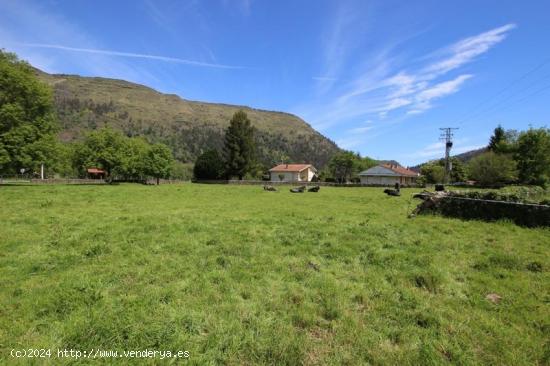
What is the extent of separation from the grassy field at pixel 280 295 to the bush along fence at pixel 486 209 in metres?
2.03

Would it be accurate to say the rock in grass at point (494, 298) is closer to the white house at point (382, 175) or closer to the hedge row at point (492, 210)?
the hedge row at point (492, 210)

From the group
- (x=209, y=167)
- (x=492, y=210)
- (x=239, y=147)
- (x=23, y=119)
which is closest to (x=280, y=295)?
(x=492, y=210)

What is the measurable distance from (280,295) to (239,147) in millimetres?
64244

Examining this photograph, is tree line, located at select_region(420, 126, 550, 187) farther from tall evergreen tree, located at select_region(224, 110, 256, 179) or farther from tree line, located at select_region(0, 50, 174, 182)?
tree line, located at select_region(0, 50, 174, 182)

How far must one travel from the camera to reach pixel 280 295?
5.20 m

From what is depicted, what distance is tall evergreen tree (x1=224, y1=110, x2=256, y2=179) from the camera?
222ft

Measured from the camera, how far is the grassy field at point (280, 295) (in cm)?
377

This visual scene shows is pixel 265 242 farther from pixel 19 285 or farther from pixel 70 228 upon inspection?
pixel 70 228

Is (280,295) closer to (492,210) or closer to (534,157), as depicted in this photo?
(492,210)

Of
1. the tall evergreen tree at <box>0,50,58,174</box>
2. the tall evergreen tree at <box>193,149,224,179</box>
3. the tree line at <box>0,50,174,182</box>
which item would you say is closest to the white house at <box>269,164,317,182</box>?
the tall evergreen tree at <box>193,149,224,179</box>

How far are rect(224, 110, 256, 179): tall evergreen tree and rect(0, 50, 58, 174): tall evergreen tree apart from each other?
38.1 m

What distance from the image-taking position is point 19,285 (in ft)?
17.6

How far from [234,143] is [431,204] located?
185 ft

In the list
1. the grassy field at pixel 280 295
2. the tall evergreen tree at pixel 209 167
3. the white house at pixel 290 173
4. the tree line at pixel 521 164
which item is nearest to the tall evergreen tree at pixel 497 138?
the tree line at pixel 521 164
